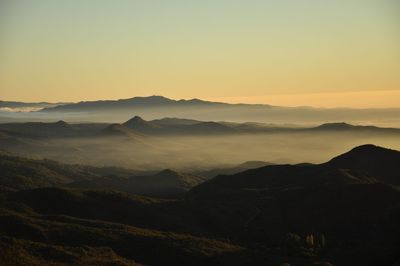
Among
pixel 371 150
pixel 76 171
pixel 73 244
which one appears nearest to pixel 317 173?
pixel 371 150

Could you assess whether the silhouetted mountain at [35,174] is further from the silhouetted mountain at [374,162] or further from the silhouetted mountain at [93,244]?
the silhouetted mountain at [374,162]

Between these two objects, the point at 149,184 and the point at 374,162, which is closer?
the point at 374,162

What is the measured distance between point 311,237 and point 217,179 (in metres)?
48.3

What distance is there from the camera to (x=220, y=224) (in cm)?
9462

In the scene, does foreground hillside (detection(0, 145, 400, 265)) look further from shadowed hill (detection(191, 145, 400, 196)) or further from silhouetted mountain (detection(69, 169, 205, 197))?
silhouetted mountain (detection(69, 169, 205, 197))

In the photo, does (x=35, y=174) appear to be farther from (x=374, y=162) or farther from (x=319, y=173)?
(x=374, y=162)

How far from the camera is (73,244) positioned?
7469 centimetres

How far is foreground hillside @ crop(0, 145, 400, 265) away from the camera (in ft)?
237

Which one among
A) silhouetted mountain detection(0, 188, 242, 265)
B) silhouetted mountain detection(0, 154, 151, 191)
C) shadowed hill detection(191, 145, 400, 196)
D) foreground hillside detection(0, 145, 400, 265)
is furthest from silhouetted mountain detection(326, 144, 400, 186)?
silhouetted mountain detection(0, 154, 151, 191)

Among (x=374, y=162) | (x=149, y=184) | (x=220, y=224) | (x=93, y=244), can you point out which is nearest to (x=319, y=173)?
(x=374, y=162)

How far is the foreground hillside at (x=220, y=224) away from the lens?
72.2m

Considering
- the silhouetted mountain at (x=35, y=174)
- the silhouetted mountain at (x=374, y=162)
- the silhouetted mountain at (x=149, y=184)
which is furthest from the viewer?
the silhouetted mountain at (x=35, y=174)

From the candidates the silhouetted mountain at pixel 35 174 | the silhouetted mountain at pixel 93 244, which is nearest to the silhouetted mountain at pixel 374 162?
the silhouetted mountain at pixel 93 244

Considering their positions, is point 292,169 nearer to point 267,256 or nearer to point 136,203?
point 136,203
